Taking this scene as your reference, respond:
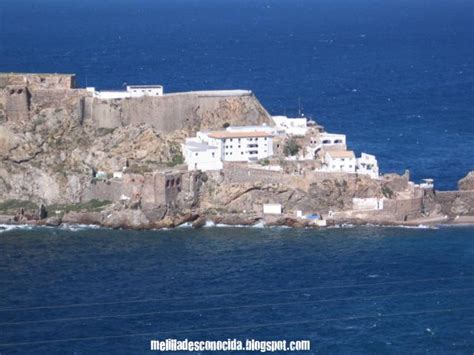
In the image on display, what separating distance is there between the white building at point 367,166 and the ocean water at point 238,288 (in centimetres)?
432

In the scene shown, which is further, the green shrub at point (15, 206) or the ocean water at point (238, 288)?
the green shrub at point (15, 206)

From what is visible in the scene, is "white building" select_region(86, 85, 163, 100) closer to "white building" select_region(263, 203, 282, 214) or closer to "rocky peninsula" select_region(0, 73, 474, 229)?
"rocky peninsula" select_region(0, 73, 474, 229)

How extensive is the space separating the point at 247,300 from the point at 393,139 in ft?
111

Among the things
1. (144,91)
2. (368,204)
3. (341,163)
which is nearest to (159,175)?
(144,91)

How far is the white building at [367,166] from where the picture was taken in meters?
85.3

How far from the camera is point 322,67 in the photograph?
13912 cm

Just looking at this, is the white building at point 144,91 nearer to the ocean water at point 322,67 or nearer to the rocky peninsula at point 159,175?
the rocky peninsula at point 159,175

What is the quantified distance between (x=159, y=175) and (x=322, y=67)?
57860mm

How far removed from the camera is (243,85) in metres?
122

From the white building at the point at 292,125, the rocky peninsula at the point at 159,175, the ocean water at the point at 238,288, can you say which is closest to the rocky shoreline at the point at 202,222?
the rocky peninsula at the point at 159,175

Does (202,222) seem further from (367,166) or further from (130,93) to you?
(130,93)

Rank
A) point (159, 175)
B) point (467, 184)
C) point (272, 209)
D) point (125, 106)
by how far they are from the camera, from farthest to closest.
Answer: point (125, 106) < point (467, 184) < point (272, 209) < point (159, 175)

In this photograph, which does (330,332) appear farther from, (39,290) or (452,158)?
(452,158)

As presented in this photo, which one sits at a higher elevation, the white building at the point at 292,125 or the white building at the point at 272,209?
the white building at the point at 292,125
